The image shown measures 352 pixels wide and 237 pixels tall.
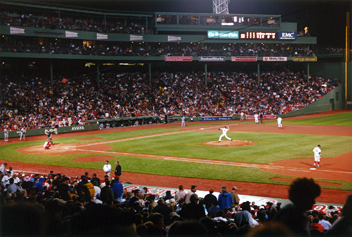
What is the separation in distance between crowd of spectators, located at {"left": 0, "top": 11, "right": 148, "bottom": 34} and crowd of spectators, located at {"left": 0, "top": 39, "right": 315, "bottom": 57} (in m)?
2.55

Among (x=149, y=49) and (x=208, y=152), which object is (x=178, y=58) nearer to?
(x=149, y=49)

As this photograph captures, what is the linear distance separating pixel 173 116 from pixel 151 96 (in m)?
5.74

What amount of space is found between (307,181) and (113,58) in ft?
166

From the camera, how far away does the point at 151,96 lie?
5081 centimetres

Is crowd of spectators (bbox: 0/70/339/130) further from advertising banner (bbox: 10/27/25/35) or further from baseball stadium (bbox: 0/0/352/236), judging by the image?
advertising banner (bbox: 10/27/25/35)

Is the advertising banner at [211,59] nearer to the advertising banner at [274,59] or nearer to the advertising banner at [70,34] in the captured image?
the advertising banner at [274,59]

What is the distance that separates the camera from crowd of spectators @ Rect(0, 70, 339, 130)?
3978 centimetres

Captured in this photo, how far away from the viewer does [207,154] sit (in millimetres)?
22844

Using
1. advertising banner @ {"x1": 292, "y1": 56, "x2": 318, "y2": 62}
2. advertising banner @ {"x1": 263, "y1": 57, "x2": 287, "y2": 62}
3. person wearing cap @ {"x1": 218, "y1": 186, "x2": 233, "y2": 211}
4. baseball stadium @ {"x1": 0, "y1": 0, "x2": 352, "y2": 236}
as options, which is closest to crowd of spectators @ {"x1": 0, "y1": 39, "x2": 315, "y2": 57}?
baseball stadium @ {"x1": 0, "y1": 0, "x2": 352, "y2": 236}

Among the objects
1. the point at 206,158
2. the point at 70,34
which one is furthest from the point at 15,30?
the point at 206,158

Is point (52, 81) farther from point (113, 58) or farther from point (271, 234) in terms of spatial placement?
point (271, 234)

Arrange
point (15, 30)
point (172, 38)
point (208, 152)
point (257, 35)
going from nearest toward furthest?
point (208, 152), point (15, 30), point (172, 38), point (257, 35)

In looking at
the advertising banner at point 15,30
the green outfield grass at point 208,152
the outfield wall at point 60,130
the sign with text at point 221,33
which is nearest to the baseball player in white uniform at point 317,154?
the green outfield grass at point 208,152

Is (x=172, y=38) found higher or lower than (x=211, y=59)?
higher
